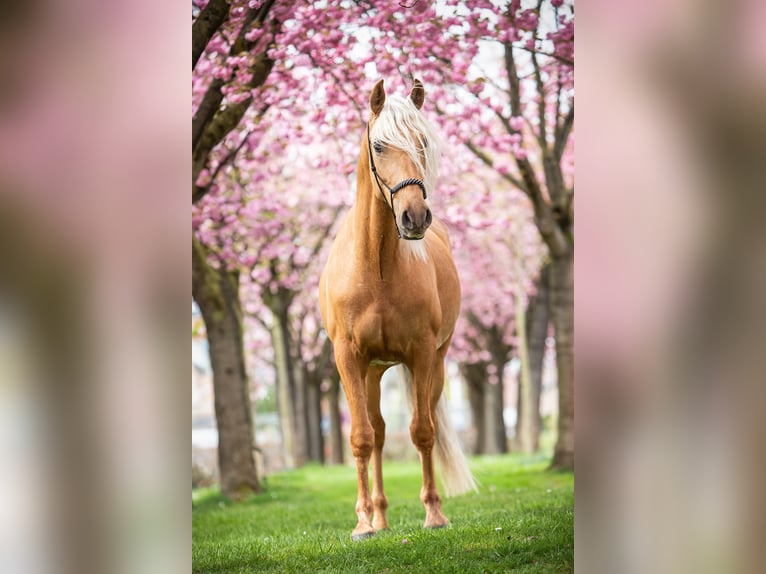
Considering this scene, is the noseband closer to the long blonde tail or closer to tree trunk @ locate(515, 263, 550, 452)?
the long blonde tail

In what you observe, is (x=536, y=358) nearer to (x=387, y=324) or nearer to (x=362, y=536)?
(x=362, y=536)

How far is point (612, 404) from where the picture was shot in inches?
129

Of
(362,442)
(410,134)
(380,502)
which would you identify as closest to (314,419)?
(380,502)

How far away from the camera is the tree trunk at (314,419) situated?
1605 cm

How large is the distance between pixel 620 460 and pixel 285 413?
10975mm

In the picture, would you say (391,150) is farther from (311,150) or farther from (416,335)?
(311,150)

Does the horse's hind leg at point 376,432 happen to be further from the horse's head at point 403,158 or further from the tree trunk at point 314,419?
the tree trunk at point 314,419

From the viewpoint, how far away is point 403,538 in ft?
14.1

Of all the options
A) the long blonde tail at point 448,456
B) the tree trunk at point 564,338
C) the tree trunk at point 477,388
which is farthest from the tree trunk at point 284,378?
the long blonde tail at point 448,456

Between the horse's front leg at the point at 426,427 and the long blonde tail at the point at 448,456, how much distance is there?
16.6 inches

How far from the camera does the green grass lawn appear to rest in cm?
402

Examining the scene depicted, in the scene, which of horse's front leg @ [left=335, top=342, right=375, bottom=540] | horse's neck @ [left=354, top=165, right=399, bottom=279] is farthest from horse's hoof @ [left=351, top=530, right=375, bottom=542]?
horse's neck @ [left=354, top=165, right=399, bottom=279]

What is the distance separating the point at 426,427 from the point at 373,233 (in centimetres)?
112

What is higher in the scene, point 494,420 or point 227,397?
point 227,397
